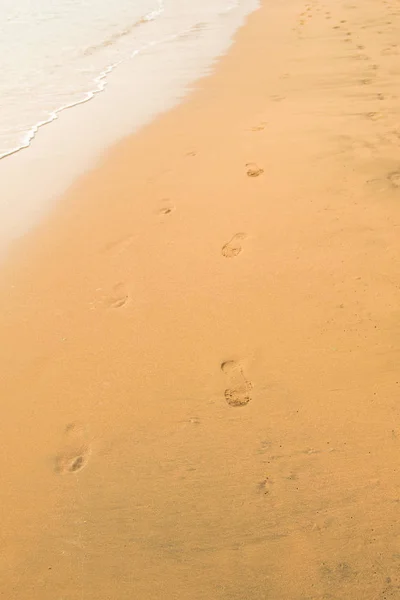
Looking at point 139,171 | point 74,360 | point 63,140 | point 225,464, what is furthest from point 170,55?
point 225,464

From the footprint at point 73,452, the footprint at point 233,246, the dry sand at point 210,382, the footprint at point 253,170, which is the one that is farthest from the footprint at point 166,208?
the footprint at point 73,452

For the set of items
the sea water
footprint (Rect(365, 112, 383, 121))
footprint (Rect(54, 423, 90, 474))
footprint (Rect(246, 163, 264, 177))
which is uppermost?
the sea water

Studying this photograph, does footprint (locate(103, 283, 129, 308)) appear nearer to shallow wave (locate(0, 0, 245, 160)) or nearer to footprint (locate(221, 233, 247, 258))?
footprint (locate(221, 233, 247, 258))

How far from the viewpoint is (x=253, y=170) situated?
447 centimetres

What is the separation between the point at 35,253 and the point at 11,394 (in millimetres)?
1420

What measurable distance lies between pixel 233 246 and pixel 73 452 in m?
1.82

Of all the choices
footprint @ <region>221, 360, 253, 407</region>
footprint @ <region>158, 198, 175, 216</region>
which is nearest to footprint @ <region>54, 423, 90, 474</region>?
footprint @ <region>221, 360, 253, 407</region>

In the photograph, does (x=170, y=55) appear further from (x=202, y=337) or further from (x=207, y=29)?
(x=202, y=337)

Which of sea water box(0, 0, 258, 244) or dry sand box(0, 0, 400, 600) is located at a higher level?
sea water box(0, 0, 258, 244)

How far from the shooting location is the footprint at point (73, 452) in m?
2.25

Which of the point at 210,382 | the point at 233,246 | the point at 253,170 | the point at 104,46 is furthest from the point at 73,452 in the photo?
the point at 104,46

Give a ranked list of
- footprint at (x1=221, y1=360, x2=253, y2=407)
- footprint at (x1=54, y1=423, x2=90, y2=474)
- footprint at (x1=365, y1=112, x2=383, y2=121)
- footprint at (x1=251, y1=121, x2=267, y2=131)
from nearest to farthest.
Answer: footprint at (x1=54, y1=423, x2=90, y2=474) → footprint at (x1=221, y1=360, x2=253, y2=407) → footprint at (x1=365, y1=112, x2=383, y2=121) → footprint at (x1=251, y1=121, x2=267, y2=131)

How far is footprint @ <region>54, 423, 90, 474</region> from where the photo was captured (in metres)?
2.25

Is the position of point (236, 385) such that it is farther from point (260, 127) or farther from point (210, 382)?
point (260, 127)
